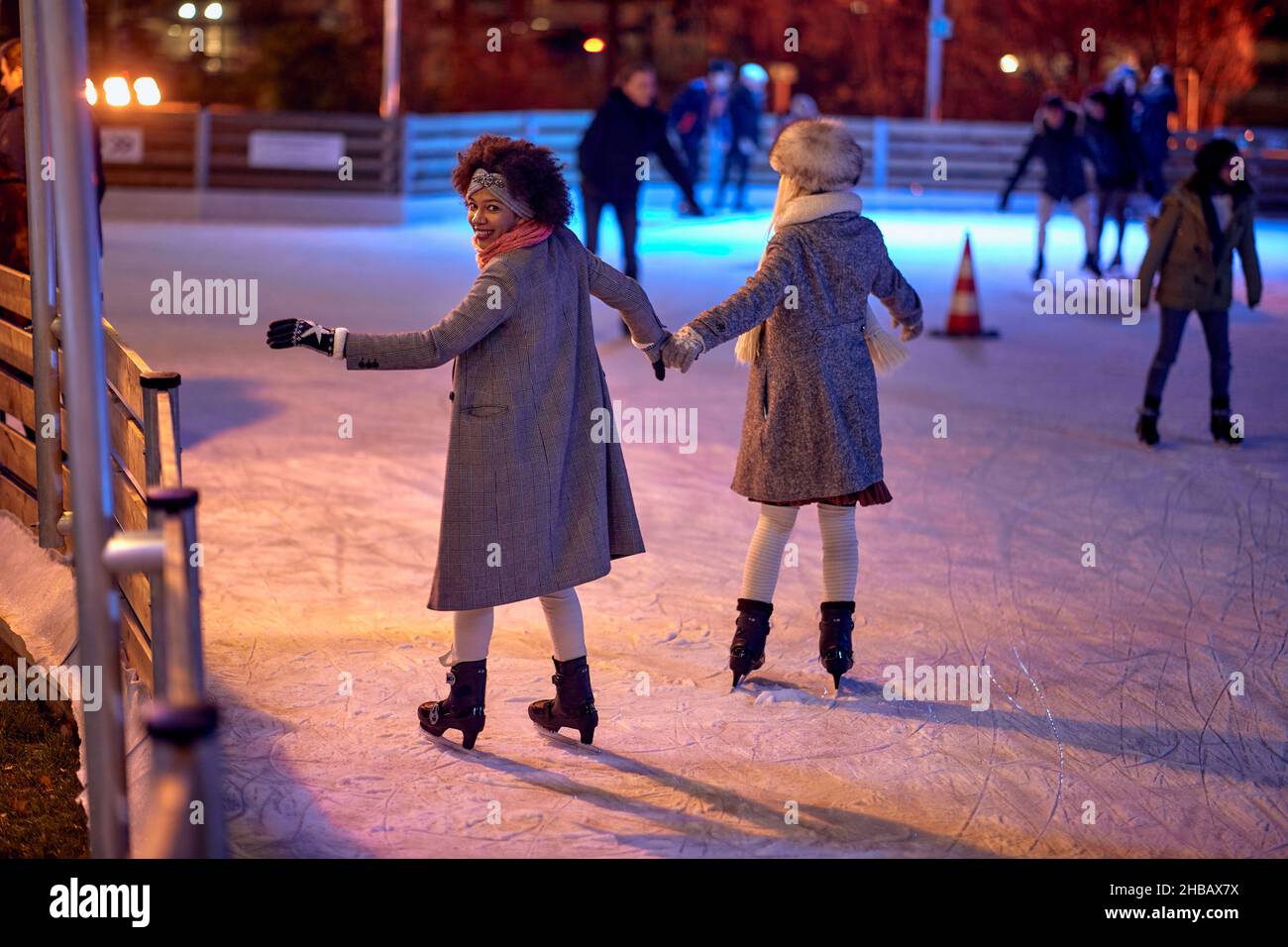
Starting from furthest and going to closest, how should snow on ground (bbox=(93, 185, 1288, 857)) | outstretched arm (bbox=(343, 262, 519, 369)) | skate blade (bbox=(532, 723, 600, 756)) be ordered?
1. skate blade (bbox=(532, 723, 600, 756))
2. snow on ground (bbox=(93, 185, 1288, 857))
3. outstretched arm (bbox=(343, 262, 519, 369))

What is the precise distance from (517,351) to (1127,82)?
1328 cm

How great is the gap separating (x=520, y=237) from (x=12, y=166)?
12.9 ft

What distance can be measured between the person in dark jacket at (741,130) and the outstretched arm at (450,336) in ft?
49.0

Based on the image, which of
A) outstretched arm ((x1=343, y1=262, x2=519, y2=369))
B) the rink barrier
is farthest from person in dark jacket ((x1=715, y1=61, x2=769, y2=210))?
outstretched arm ((x1=343, y1=262, x2=519, y2=369))

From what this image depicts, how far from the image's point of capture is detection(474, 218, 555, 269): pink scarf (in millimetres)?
3988

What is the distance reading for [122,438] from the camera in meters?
4.76

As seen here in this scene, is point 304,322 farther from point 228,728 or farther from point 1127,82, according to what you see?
point 1127,82

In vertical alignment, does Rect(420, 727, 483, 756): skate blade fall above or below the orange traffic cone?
below

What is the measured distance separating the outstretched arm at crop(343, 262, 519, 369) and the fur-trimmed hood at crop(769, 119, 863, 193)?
105 cm

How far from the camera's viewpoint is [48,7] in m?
2.87

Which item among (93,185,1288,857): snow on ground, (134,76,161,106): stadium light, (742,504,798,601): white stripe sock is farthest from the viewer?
(134,76,161,106): stadium light

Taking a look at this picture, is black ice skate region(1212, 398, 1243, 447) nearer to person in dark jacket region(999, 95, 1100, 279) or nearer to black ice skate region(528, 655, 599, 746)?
black ice skate region(528, 655, 599, 746)

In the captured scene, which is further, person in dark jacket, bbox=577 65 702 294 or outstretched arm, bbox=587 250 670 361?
person in dark jacket, bbox=577 65 702 294

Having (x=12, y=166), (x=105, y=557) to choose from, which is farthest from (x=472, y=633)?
(x=12, y=166)
